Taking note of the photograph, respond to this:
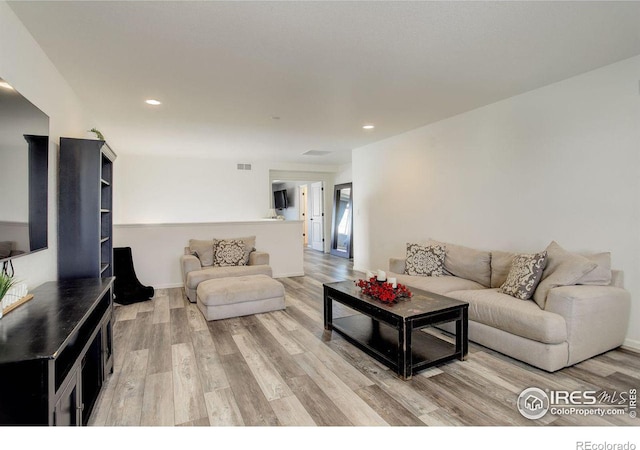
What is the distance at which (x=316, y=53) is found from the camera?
263 centimetres

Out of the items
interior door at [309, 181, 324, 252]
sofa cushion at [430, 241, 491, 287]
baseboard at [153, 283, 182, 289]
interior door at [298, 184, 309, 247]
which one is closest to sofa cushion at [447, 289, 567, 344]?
sofa cushion at [430, 241, 491, 287]

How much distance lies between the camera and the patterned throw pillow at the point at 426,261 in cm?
411

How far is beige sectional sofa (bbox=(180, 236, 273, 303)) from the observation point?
4432 mm

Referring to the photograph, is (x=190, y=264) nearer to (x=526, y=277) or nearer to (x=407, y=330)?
(x=407, y=330)

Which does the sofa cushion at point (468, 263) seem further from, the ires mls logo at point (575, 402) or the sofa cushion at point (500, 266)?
the ires mls logo at point (575, 402)

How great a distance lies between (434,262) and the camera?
13.6 feet

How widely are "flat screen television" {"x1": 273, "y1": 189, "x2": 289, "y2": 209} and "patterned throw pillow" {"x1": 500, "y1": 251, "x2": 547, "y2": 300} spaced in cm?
898

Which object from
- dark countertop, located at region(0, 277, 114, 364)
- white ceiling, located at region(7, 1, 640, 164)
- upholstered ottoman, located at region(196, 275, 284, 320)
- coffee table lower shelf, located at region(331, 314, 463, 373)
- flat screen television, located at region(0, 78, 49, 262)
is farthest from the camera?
upholstered ottoman, located at region(196, 275, 284, 320)

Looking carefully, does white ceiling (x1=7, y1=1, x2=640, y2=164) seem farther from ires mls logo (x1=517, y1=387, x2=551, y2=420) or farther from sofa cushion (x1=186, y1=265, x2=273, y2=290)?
ires mls logo (x1=517, y1=387, x2=551, y2=420)

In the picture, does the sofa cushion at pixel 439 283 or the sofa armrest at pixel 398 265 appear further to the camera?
the sofa armrest at pixel 398 265

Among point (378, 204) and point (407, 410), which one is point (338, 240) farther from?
point (407, 410)
